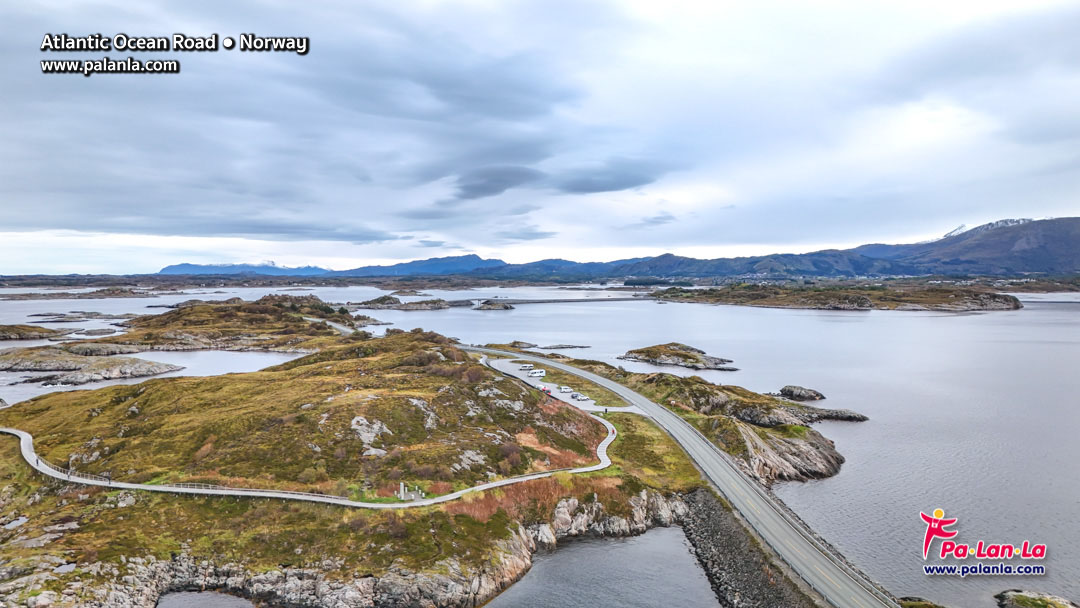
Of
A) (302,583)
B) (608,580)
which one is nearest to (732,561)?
(608,580)

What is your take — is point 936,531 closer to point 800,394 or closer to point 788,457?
point 788,457

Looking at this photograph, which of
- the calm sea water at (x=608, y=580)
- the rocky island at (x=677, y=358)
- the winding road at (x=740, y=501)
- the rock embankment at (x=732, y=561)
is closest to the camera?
the winding road at (x=740, y=501)

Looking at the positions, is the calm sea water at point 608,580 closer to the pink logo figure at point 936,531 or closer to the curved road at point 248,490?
the curved road at point 248,490

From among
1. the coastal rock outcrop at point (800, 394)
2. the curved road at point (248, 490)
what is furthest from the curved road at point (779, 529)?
the coastal rock outcrop at point (800, 394)

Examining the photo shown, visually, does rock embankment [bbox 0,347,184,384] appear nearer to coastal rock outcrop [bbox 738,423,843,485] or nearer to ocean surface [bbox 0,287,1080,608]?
ocean surface [bbox 0,287,1080,608]

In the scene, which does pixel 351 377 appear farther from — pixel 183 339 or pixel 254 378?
pixel 183 339

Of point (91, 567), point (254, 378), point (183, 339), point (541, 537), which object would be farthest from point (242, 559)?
point (183, 339)

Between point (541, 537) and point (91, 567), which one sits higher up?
point (91, 567)
